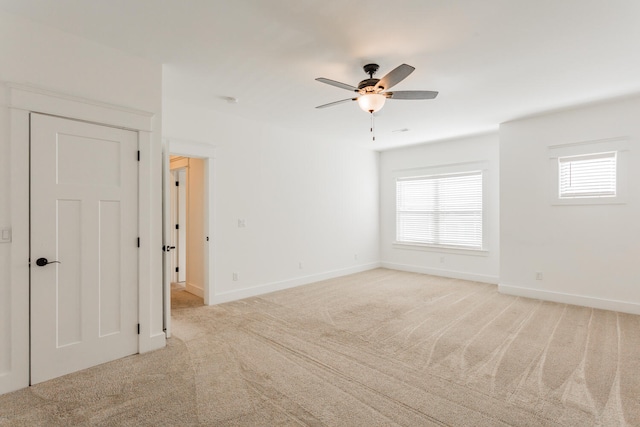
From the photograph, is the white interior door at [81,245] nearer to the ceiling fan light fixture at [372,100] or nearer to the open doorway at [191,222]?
the open doorway at [191,222]

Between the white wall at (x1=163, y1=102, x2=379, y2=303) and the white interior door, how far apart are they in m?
1.45

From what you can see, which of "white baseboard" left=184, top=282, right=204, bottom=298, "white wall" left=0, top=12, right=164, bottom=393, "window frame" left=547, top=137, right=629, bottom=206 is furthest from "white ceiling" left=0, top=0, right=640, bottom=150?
"white baseboard" left=184, top=282, right=204, bottom=298

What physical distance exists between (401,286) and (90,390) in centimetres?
461

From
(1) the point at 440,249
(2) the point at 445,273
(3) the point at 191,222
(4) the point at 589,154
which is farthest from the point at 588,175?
(3) the point at 191,222

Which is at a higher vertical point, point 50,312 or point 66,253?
point 66,253

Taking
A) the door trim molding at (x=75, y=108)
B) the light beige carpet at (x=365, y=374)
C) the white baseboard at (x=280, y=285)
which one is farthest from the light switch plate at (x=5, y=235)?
the white baseboard at (x=280, y=285)

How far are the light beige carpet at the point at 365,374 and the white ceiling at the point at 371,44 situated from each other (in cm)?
283

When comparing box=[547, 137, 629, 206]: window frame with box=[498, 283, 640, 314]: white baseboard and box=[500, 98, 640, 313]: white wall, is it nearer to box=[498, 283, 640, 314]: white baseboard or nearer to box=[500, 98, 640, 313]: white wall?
box=[500, 98, 640, 313]: white wall

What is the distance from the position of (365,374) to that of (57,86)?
11.4 ft

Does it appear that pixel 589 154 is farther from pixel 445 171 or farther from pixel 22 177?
pixel 22 177

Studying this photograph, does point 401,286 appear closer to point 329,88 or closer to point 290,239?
point 290,239

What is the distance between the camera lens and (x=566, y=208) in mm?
4699

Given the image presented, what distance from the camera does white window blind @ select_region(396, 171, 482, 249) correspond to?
6.27 metres

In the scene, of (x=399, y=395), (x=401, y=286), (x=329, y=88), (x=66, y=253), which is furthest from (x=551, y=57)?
(x=66, y=253)
